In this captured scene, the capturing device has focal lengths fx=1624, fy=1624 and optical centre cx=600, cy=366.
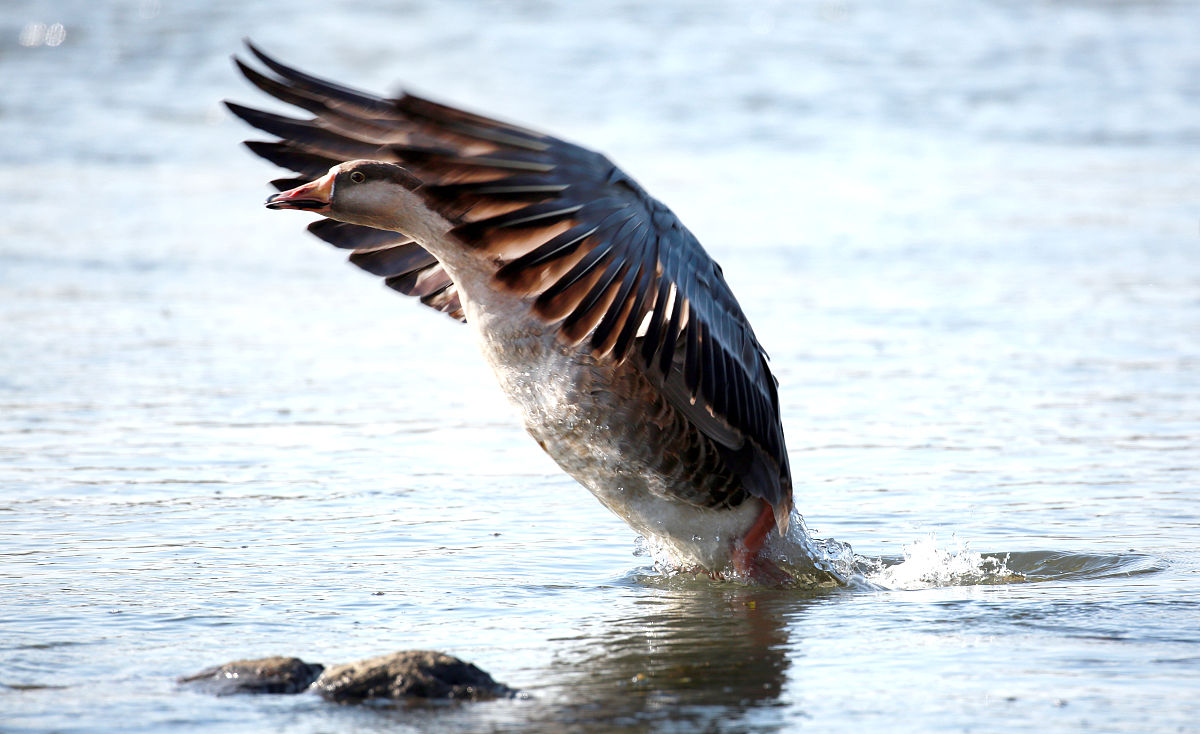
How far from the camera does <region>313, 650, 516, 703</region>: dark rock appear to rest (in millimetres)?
4152

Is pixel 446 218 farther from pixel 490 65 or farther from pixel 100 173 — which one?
pixel 490 65

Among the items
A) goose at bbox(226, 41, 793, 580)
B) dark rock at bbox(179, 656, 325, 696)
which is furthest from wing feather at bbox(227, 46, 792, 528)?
dark rock at bbox(179, 656, 325, 696)

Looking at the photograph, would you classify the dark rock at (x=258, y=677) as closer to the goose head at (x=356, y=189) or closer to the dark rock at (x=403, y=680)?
the dark rock at (x=403, y=680)

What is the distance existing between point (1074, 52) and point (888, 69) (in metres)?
2.81

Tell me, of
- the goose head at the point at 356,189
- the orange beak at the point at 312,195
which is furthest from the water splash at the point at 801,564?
the orange beak at the point at 312,195

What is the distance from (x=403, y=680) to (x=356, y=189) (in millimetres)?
1810

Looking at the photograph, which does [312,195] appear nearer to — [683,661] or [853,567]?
[683,661]

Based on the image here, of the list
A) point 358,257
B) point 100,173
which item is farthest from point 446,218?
point 100,173

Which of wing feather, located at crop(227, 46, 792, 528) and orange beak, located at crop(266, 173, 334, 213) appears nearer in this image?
wing feather, located at crop(227, 46, 792, 528)

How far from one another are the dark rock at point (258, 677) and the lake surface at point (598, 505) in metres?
0.06

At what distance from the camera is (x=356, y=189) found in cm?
530

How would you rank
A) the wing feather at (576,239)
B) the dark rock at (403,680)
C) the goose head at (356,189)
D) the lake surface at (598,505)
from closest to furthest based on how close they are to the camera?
the dark rock at (403,680) → the lake surface at (598,505) → the wing feather at (576,239) → the goose head at (356,189)

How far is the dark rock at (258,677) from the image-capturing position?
4.20m

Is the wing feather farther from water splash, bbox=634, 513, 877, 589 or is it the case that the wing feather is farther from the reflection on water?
the reflection on water
